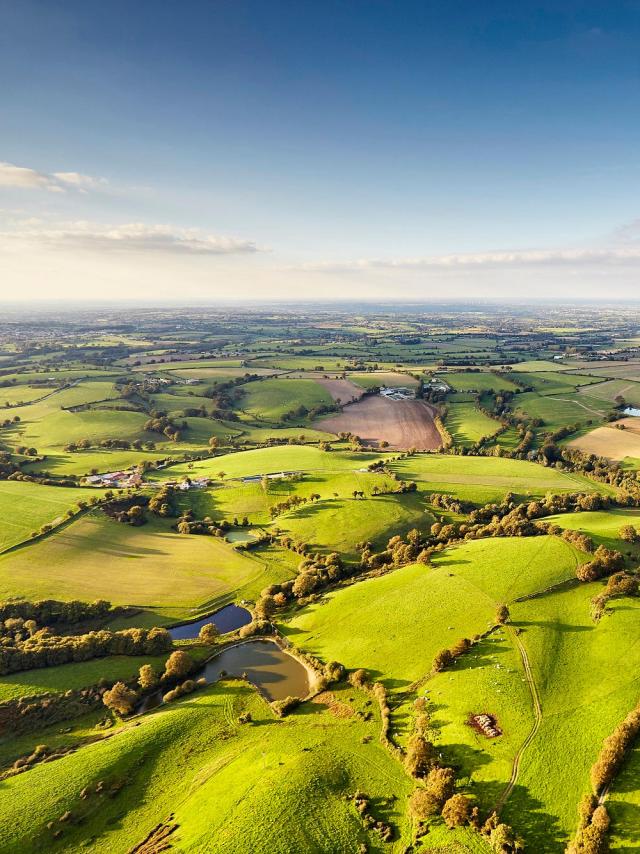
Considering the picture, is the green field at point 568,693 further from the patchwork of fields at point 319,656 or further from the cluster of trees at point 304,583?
the cluster of trees at point 304,583

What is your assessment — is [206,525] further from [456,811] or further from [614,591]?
[614,591]

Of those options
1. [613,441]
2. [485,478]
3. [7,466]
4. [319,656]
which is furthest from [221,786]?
[613,441]

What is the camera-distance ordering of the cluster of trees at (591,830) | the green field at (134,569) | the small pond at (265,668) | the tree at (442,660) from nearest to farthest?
the cluster of trees at (591,830) < the tree at (442,660) < the small pond at (265,668) < the green field at (134,569)

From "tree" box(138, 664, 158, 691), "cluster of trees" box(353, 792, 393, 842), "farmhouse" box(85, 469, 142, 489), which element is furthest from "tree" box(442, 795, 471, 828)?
"farmhouse" box(85, 469, 142, 489)

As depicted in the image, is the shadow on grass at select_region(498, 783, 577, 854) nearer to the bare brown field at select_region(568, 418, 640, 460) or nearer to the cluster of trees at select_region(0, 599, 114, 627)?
the cluster of trees at select_region(0, 599, 114, 627)

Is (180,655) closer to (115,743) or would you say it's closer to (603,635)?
(115,743)

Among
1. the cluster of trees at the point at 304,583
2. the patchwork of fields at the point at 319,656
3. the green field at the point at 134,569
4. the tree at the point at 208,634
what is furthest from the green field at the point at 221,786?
the green field at the point at 134,569
